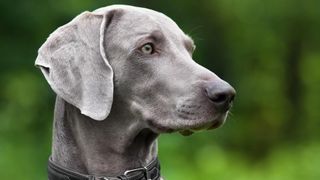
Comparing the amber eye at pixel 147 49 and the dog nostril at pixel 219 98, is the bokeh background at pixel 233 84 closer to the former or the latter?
the amber eye at pixel 147 49

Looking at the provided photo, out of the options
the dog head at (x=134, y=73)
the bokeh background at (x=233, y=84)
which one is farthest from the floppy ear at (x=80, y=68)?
the bokeh background at (x=233, y=84)

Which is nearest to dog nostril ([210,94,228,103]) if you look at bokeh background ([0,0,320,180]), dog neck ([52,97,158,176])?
dog neck ([52,97,158,176])

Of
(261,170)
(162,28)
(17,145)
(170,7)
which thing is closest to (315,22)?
(170,7)

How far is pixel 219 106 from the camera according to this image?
14.7 ft

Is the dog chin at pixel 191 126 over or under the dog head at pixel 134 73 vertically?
under

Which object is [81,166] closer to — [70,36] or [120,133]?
[120,133]

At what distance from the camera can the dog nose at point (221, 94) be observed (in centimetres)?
443

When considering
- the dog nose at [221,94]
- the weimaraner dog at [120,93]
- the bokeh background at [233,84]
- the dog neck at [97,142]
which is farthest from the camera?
the bokeh background at [233,84]

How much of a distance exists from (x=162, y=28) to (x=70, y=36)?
0.45 m

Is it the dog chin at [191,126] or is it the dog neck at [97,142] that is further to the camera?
the dog neck at [97,142]

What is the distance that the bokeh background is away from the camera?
33.9 feet

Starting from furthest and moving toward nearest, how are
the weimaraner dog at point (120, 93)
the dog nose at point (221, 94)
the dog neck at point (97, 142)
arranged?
the dog neck at point (97, 142) → the weimaraner dog at point (120, 93) → the dog nose at point (221, 94)

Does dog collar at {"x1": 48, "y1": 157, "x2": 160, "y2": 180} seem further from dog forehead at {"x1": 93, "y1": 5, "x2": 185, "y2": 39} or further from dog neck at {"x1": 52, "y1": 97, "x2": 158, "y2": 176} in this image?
dog forehead at {"x1": 93, "y1": 5, "x2": 185, "y2": 39}

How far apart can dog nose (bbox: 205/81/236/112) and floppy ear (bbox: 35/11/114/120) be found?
472 mm
